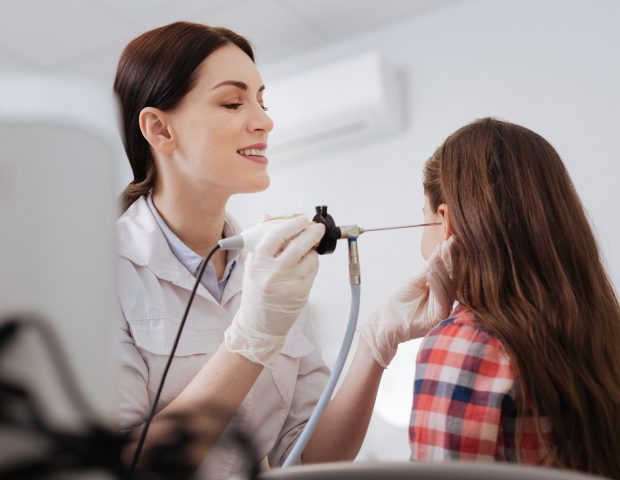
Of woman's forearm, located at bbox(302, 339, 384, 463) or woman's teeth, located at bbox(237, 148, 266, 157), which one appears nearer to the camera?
woman's forearm, located at bbox(302, 339, 384, 463)

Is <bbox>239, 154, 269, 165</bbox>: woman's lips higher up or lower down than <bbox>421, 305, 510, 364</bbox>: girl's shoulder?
higher up

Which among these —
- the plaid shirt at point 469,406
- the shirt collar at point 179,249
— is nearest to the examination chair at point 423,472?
the plaid shirt at point 469,406

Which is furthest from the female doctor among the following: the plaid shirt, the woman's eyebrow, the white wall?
the white wall

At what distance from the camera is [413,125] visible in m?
3.07

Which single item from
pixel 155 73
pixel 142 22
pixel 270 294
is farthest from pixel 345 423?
pixel 142 22

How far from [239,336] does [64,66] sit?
8.52 feet

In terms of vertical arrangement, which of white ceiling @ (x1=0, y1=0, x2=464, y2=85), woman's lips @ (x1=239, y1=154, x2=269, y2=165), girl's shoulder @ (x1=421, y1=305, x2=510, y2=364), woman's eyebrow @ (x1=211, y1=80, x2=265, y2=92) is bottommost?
girl's shoulder @ (x1=421, y1=305, x2=510, y2=364)

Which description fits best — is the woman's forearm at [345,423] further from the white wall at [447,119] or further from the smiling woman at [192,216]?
the white wall at [447,119]

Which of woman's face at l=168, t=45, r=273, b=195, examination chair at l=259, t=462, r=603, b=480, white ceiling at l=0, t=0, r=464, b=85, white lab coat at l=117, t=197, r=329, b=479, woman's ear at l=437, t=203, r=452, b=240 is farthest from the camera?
white ceiling at l=0, t=0, r=464, b=85

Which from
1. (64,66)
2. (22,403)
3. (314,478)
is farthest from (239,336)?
(64,66)

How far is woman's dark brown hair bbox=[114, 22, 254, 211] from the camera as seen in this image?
147 centimetres

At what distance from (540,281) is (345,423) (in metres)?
0.47

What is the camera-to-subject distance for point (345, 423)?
1372mm

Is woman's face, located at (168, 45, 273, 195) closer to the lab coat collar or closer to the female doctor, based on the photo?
the female doctor
